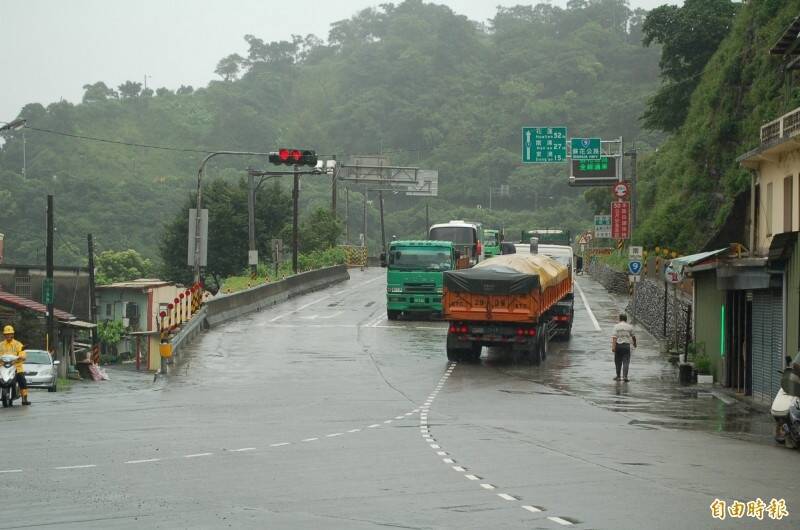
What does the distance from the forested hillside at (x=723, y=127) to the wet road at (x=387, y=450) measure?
23.9 metres

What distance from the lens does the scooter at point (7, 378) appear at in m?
23.1

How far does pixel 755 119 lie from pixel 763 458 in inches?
1480

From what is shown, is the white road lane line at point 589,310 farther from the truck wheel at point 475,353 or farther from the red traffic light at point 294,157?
the red traffic light at point 294,157

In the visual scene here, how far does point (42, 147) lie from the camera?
134125mm

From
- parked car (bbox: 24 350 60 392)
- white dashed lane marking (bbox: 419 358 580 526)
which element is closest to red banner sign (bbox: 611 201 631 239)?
parked car (bbox: 24 350 60 392)

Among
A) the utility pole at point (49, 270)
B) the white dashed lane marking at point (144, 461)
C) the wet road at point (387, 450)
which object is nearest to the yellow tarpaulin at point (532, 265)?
the wet road at point (387, 450)

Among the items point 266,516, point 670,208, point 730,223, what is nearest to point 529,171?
point 670,208

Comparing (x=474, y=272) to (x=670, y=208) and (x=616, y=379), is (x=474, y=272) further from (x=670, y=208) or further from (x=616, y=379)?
(x=670, y=208)

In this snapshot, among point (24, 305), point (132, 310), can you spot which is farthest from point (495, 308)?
point (132, 310)

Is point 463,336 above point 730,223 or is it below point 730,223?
below

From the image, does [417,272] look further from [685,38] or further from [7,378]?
[685,38]

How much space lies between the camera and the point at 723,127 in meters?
57.5

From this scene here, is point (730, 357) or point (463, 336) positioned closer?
point (730, 357)

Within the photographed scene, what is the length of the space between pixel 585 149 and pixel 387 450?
50.9 metres
